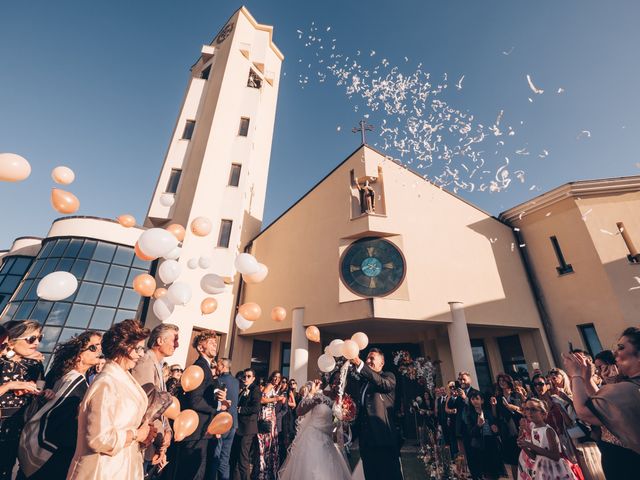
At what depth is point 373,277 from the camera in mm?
11680

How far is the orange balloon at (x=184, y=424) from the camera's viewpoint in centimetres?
368

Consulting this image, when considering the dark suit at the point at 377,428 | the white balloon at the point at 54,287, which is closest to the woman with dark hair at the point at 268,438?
the dark suit at the point at 377,428

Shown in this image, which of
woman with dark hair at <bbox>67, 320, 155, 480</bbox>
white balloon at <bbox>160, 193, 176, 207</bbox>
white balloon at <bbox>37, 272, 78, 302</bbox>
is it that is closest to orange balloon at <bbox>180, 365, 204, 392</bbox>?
woman with dark hair at <bbox>67, 320, 155, 480</bbox>

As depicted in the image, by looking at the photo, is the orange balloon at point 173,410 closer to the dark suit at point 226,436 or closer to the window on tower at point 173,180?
the dark suit at point 226,436

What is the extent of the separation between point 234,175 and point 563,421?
587 inches

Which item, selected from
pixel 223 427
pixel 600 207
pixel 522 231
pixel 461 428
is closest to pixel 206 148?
pixel 223 427

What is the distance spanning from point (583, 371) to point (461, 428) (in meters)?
4.47

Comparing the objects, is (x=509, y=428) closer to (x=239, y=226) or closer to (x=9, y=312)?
(x=239, y=226)

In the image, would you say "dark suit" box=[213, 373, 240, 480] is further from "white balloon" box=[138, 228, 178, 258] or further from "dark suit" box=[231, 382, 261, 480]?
"white balloon" box=[138, 228, 178, 258]

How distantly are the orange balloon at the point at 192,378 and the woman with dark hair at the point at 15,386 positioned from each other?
4.99 ft

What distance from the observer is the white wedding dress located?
4.26m

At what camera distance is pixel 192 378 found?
406cm

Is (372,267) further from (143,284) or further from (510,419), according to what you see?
(143,284)

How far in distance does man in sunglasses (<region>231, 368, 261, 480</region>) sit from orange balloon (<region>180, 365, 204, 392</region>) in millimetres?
1670
